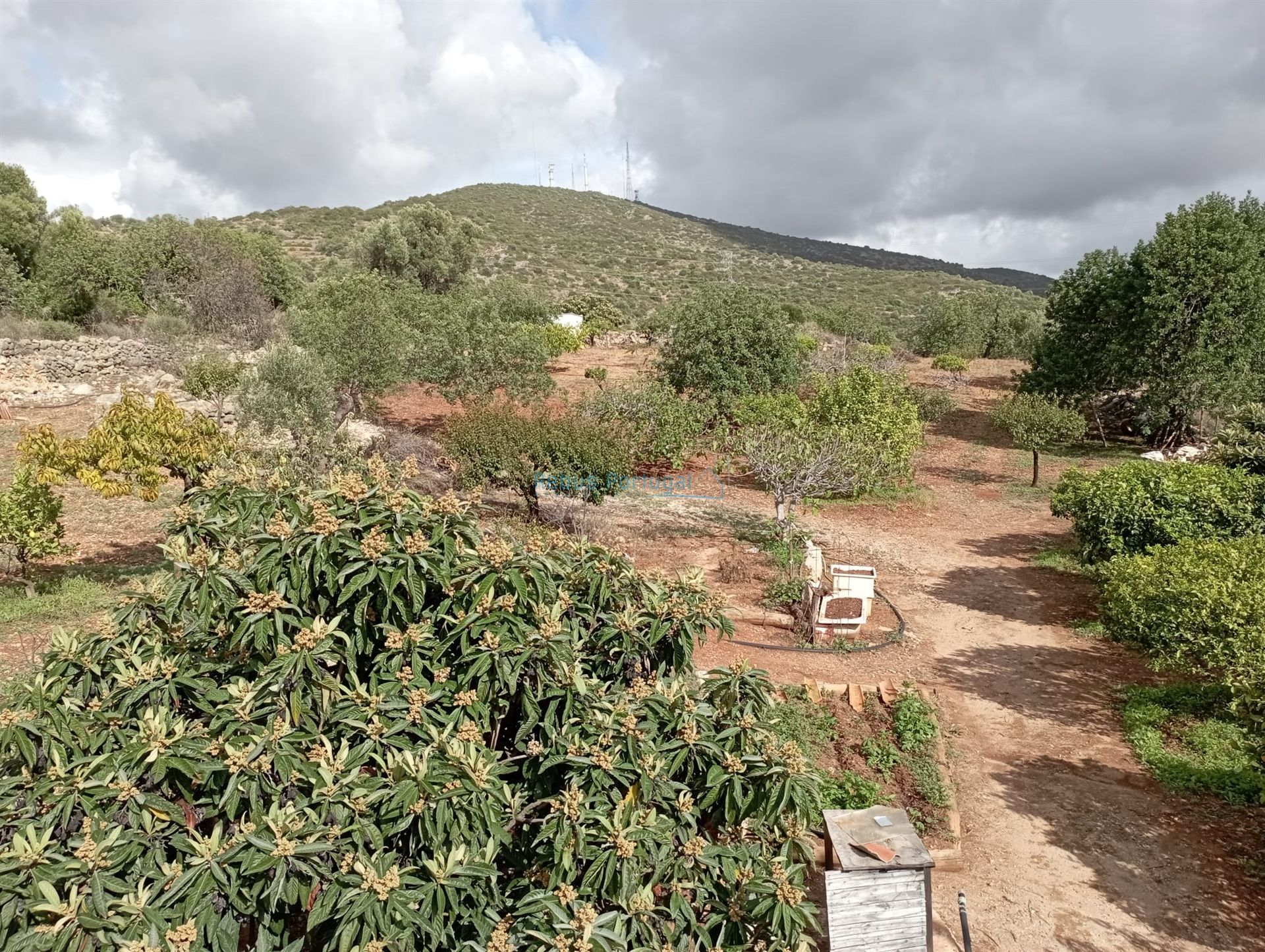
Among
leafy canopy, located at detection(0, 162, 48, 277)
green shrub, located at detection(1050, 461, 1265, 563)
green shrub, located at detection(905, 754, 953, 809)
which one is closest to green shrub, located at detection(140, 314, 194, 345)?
leafy canopy, located at detection(0, 162, 48, 277)

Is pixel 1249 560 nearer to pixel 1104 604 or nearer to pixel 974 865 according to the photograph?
pixel 1104 604

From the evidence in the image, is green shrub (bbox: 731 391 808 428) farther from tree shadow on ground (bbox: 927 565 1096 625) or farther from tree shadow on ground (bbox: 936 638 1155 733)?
tree shadow on ground (bbox: 936 638 1155 733)

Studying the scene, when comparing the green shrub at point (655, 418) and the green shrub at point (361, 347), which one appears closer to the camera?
the green shrub at point (361, 347)

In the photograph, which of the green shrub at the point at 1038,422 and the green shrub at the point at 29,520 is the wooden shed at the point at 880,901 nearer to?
the green shrub at the point at 29,520

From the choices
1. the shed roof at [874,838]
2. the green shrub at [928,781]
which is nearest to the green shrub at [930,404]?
the green shrub at [928,781]

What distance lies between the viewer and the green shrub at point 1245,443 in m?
12.0

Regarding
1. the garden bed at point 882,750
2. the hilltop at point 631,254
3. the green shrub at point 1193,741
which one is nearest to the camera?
the garden bed at point 882,750

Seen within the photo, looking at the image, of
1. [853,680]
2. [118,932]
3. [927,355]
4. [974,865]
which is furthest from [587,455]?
[927,355]

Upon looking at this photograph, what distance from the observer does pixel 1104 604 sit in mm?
11070

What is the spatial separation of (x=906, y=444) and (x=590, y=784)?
1637 centimetres

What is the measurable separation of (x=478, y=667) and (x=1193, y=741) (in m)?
8.65

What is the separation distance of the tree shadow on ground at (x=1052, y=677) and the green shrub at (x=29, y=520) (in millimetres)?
12000

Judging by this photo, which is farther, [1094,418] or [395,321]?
[1094,418]

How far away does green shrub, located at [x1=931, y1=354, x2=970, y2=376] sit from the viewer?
31.6m
